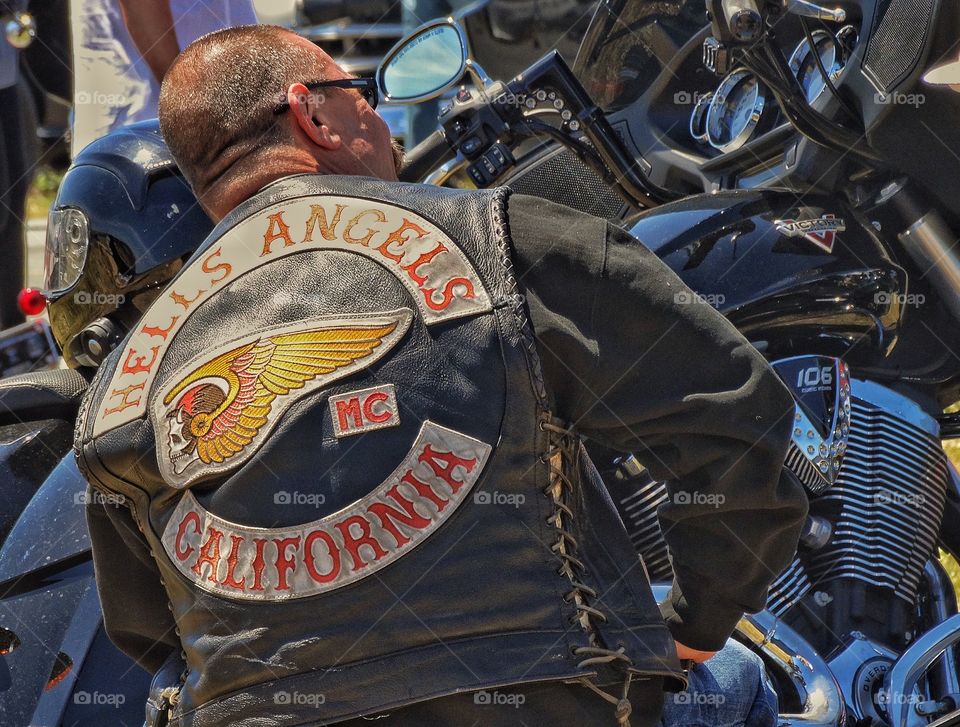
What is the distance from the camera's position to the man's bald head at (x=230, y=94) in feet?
6.73

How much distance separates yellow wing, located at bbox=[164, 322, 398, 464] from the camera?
1.78m

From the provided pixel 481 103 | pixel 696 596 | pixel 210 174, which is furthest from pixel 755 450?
pixel 481 103

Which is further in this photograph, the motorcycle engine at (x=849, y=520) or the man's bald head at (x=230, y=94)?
the motorcycle engine at (x=849, y=520)

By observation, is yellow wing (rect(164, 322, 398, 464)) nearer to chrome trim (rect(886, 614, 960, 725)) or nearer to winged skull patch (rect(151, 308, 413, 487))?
winged skull patch (rect(151, 308, 413, 487))

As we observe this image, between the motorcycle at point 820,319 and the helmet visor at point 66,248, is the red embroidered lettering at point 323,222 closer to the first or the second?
the motorcycle at point 820,319

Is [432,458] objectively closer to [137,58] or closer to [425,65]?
[425,65]

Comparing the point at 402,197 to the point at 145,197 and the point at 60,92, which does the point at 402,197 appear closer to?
the point at 145,197

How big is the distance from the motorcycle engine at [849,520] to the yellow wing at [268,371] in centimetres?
102

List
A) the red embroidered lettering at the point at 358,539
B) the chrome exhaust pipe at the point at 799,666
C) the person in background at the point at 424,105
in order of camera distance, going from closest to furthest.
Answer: the red embroidered lettering at the point at 358,539 < the chrome exhaust pipe at the point at 799,666 < the person in background at the point at 424,105

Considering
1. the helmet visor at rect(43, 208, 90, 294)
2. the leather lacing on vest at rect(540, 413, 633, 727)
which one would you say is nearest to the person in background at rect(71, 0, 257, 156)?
the helmet visor at rect(43, 208, 90, 294)

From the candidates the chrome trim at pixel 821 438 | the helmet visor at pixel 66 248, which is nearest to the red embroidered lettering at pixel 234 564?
the chrome trim at pixel 821 438

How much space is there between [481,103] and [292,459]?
1.44 m

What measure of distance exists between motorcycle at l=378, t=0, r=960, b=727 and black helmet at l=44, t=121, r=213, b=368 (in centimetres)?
56

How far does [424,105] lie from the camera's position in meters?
5.20
